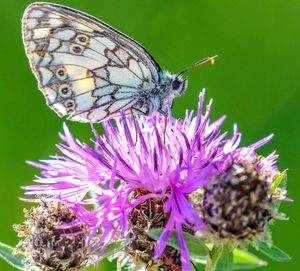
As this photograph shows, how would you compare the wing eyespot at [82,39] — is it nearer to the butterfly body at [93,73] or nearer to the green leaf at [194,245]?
the butterfly body at [93,73]

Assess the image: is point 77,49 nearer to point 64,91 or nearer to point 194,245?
point 64,91

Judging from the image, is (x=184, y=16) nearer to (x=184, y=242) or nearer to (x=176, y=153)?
(x=176, y=153)

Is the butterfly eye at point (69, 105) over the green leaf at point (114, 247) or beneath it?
over

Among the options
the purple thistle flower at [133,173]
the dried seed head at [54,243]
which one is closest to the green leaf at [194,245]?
the purple thistle flower at [133,173]

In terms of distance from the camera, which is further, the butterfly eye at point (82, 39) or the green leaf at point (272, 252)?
the butterfly eye at point (82, 39)

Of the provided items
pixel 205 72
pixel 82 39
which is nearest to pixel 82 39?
pixel 82 39

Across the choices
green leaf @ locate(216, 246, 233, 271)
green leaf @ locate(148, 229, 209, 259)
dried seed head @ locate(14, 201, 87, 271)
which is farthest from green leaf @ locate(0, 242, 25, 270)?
green leaf @ locate(216, 246, 233, 271)
